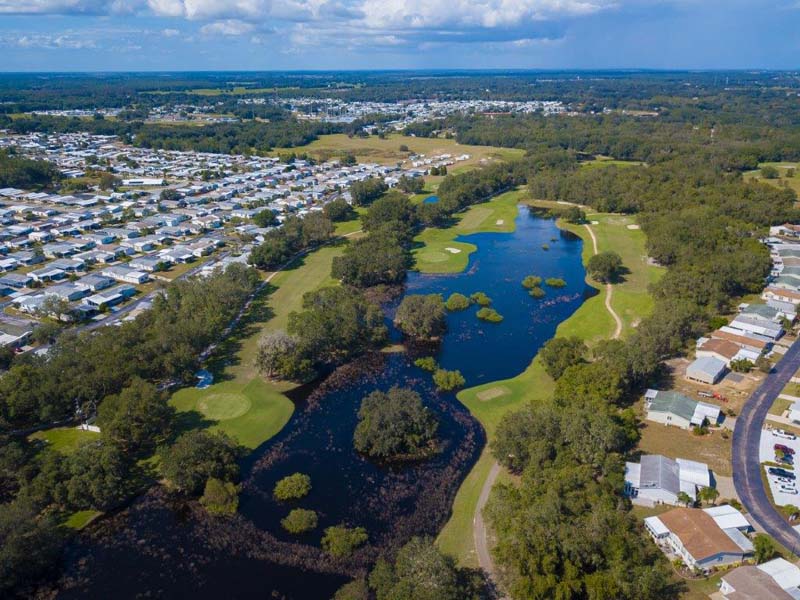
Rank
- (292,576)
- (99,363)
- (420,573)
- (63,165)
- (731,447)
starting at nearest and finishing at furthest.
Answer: (420,573)
(292,576)
(731,447)
(99,363)
(63,165)

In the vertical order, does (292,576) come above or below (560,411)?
below

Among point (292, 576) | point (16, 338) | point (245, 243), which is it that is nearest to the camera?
point (292, 576)

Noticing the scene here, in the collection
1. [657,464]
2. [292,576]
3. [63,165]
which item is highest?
[63,165]

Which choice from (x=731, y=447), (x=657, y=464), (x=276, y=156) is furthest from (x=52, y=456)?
(x=276, y=156)

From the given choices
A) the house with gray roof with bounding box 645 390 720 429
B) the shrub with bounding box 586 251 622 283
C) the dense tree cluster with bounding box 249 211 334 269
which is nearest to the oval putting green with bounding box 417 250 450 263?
the dense tree cluster with bounding box 249 211 334 269

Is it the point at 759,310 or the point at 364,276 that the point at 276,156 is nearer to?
the point at 364,276

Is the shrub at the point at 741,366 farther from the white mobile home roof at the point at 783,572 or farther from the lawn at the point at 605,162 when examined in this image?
the lawn at the point at 605,162

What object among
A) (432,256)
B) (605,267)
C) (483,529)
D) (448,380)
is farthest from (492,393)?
(432,256)
